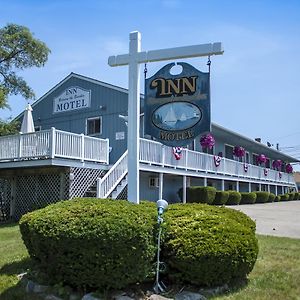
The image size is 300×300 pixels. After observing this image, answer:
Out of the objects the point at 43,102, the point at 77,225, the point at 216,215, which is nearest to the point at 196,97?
the point at 216,215

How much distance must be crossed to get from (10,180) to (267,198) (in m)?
20.4

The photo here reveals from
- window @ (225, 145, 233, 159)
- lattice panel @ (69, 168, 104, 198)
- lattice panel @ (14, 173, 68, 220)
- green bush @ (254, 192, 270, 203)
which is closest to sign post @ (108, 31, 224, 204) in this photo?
lattice panel @ (69, 168, 104, 198)

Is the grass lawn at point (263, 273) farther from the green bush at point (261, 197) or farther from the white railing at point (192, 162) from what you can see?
the green bush at point (261, 197)

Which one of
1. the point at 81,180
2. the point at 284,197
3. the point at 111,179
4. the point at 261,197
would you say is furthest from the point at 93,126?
the point at 284,197

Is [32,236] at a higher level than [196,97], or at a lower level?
lower

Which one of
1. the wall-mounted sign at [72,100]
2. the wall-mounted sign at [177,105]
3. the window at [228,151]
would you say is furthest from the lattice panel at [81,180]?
the window at [228,151]

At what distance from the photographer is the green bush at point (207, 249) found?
5.51m

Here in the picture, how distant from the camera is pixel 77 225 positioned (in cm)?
523

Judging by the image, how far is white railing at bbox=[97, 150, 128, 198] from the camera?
15148 millimetres

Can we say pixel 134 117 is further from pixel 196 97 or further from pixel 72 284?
pixel 72 284

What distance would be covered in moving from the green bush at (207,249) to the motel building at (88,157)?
4632 millimetres

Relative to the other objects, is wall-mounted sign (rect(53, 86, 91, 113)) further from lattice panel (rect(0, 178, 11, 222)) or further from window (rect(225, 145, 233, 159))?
window (rect(225, 145, 233, 159))

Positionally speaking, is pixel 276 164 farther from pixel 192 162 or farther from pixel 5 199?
pixel 5 199

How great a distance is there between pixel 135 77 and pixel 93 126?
15226 mm
